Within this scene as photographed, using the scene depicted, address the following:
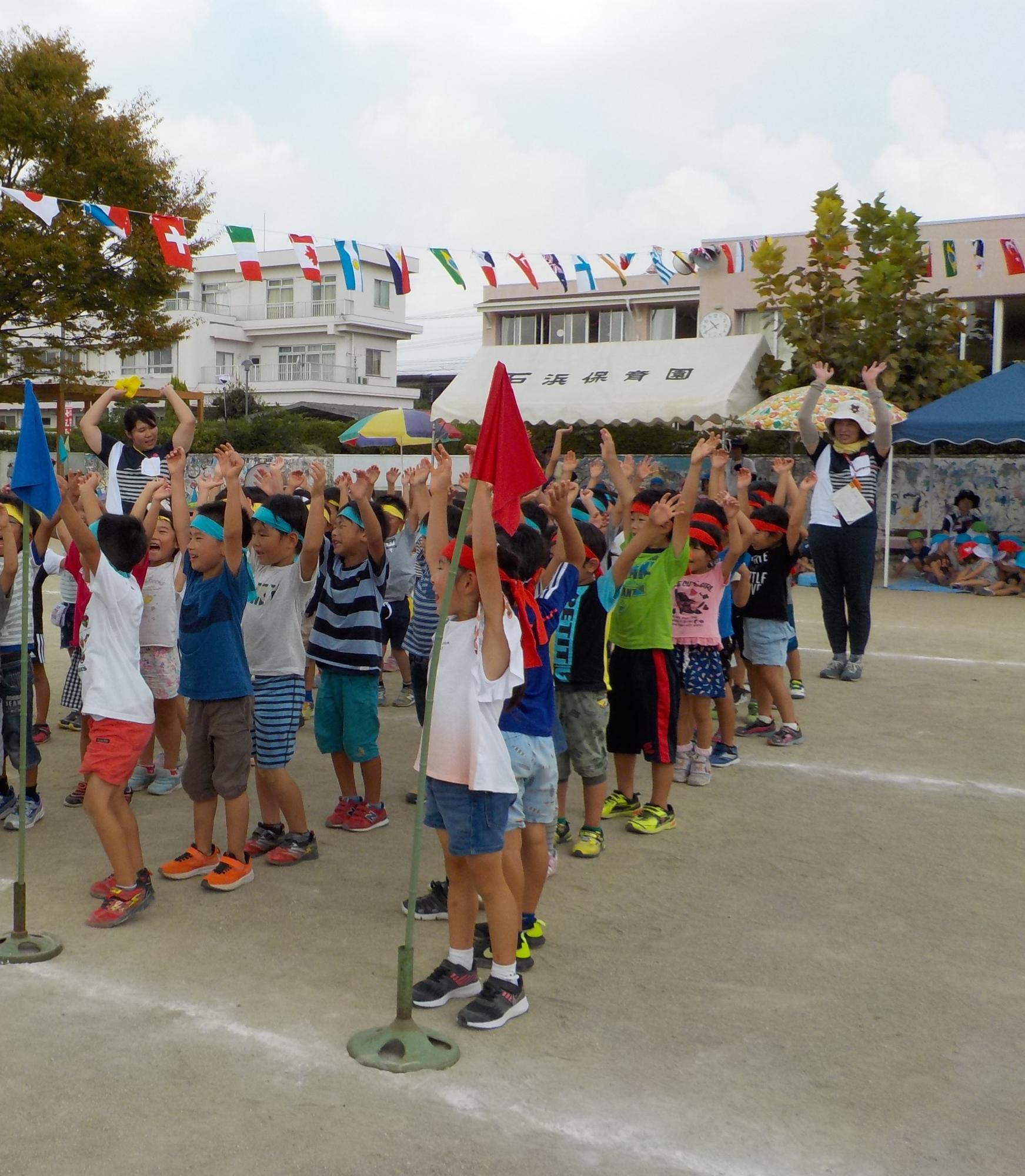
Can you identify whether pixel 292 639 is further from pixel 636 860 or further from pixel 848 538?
pixel 848 538

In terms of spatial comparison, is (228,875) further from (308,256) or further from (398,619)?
(308,256)

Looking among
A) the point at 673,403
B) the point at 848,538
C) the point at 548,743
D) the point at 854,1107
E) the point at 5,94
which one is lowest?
the point at 854,1107

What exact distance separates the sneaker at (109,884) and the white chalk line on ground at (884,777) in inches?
135

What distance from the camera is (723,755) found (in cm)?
649

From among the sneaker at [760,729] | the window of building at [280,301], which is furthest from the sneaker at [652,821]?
the window of building at [280,301]

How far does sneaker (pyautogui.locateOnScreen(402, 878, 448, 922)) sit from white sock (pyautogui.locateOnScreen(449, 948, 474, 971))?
56 cm

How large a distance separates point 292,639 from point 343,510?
631mm

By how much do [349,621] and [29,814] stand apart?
1.70m

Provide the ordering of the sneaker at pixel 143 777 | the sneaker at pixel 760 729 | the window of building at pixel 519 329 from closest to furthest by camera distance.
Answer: the sneaker at pixel 143 777
the sneaker at pixel 760 729
the window of building at pixel 519 329

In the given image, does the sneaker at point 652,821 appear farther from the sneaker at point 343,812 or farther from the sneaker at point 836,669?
the sneaker at point 836,669

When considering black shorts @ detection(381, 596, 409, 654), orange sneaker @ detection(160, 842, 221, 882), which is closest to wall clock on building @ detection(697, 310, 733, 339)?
black shorts @ detection(381, 596, 409, 654)

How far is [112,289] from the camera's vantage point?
1920cm

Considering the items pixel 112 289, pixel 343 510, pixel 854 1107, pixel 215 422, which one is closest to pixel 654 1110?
pixel 854 1107

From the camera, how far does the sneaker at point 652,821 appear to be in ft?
17.1
